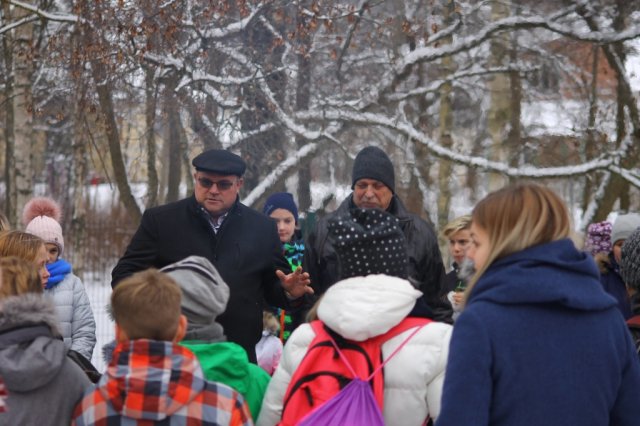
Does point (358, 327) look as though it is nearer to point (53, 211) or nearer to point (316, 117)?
point (53, 211)

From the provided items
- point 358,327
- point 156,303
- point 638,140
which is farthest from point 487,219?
point 638,140

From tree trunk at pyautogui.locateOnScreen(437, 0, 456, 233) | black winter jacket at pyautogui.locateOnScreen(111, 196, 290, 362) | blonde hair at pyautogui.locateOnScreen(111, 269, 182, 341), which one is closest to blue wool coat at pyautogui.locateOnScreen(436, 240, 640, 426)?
blonde hair at pyautogui.locateOnScreen(111, 269, 182, 341)

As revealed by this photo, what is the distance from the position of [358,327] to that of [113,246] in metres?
14.9

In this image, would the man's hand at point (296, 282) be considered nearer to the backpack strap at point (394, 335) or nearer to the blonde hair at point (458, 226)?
the backpack strap at point (394, 335)

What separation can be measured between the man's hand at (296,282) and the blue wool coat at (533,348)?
5.81ft

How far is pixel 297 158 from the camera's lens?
38.8 ft

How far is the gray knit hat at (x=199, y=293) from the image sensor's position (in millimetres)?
3334

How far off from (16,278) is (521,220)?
1.91 metres

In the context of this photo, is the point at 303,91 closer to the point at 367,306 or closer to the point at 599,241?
the point at 599,241

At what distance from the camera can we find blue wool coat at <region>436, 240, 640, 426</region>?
266 centimetres

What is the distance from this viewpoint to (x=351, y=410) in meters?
3.06

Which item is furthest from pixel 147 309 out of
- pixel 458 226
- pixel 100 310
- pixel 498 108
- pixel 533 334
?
pixel 498 108

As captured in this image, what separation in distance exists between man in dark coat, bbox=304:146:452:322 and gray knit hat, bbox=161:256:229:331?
53.0 inches

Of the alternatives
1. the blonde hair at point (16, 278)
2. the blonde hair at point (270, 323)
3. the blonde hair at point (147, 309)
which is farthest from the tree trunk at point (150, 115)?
the blonde hair at point (147, 309)
